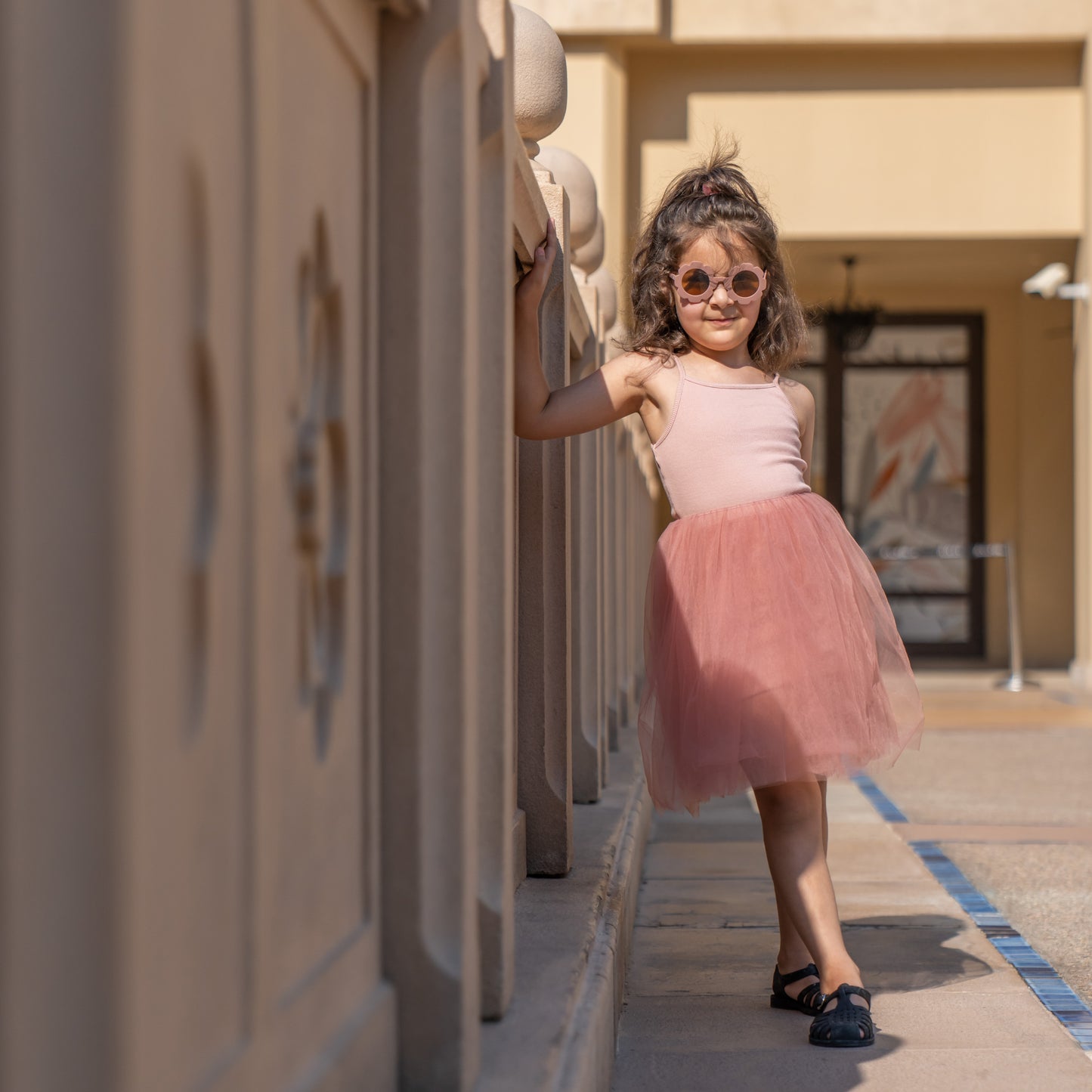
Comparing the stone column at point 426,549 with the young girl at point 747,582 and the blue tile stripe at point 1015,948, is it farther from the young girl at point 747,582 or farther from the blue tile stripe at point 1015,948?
the blue tile stripe at point 1015,948

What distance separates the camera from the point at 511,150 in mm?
1965

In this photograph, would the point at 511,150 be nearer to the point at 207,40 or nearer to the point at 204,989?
the point at 207,40

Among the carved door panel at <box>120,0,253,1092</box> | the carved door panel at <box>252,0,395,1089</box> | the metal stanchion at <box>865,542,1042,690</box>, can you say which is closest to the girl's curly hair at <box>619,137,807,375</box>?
the carved door panel at <box>252,0,395,1089</box>

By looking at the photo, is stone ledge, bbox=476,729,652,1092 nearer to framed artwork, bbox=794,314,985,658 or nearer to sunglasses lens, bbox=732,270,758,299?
sunglasses lens, bbox=732,270,758,299

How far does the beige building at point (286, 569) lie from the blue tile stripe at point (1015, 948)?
0.79 meters

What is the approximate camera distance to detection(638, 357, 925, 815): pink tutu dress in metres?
2.56

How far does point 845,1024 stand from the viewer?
2.50 meters

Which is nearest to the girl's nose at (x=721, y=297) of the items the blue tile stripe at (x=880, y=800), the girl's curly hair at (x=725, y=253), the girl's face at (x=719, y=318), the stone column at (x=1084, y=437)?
the girl's face at (x=719, y=318)

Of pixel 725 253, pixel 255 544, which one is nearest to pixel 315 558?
pixel 255 544

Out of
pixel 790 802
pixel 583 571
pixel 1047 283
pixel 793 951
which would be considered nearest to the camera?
pixel 790 802

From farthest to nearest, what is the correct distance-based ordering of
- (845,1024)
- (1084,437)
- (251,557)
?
1. (1084,437)
2. (845,1024)
3. (251,557)

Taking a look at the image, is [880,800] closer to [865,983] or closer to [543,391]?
[865,983]

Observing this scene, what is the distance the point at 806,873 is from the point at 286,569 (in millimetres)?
1566

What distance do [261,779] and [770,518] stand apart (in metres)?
1.67
